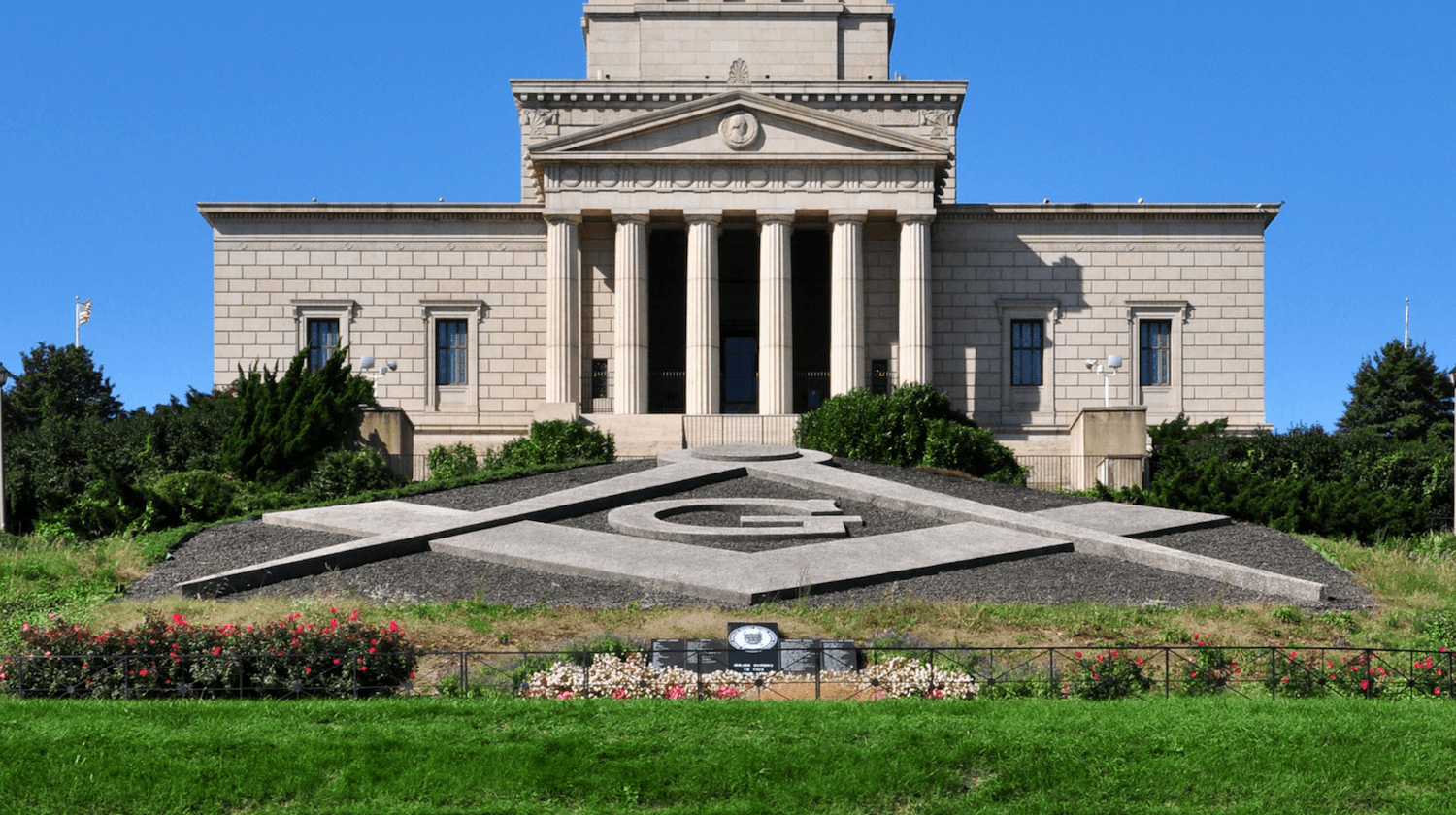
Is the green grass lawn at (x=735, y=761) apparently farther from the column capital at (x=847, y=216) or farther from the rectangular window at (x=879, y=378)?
the rectangular window at (x=879, y=378)

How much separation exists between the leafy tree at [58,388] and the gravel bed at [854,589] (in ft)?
135

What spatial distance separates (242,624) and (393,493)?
41.1ft

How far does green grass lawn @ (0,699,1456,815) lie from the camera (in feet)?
41.9

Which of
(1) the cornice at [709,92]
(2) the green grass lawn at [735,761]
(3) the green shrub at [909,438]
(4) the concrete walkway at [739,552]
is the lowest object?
(2) the green grass lawn at [735,761]

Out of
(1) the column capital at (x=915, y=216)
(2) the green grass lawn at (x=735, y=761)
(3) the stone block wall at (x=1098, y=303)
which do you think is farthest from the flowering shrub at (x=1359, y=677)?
(3) the stone block wall at (x=1098, y=303)

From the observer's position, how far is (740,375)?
51.9m

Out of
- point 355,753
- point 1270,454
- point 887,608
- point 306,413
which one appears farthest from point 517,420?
point 355,753

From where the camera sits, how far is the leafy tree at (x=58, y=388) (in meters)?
63.7

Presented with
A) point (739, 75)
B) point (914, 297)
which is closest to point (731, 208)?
point (914, 297)

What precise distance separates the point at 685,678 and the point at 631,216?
31.4 metres

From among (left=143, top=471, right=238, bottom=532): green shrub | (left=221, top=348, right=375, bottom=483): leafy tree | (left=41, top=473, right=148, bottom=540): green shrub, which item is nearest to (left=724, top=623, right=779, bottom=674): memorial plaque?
(left=143, top=471, right=238, bottom=532): green shrub

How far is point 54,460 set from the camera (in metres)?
36.9

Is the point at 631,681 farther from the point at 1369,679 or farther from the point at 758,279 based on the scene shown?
the point at 758,279

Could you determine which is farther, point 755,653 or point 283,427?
point 283,427
